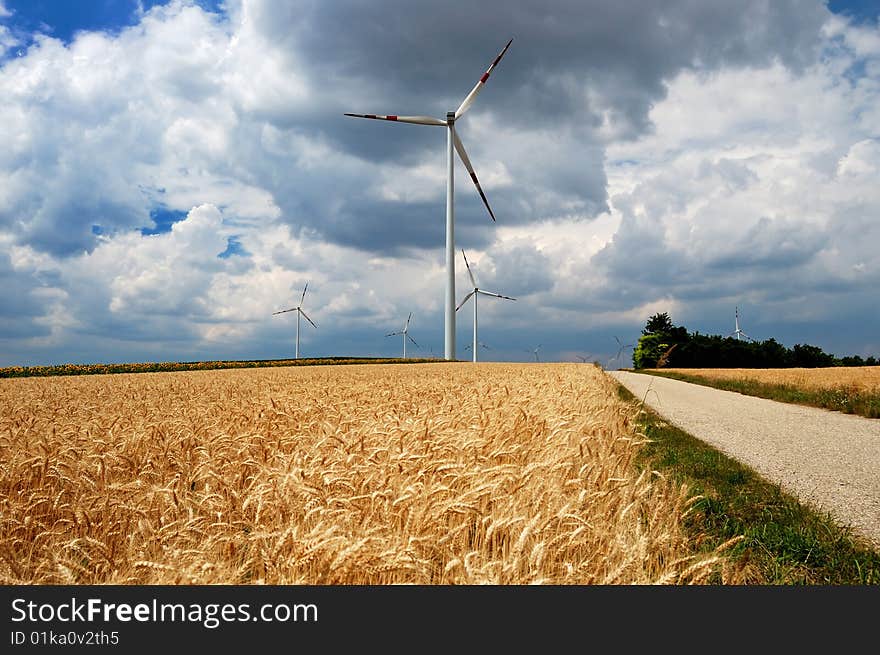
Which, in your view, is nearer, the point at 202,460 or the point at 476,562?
the point at 476,562

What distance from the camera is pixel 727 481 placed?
10.5 m

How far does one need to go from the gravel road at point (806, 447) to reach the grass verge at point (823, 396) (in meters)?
0.79

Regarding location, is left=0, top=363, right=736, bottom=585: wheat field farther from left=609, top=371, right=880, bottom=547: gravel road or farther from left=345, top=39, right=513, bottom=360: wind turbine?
left=345, top=39, right=513, bottom=360: wind turbine

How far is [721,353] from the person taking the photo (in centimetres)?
10862

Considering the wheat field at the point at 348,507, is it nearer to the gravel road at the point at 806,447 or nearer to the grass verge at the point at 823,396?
the gravel road at the point at 806,447

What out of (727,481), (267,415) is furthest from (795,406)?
(267,415)

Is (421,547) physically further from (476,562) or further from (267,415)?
(267,415)

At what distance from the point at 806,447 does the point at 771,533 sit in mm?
8604

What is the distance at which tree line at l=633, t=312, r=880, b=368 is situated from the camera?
10838 cm

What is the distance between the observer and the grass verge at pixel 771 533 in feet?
19.6

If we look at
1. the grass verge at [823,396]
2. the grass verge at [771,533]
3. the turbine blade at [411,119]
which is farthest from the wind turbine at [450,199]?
the grass verge at [771,533]

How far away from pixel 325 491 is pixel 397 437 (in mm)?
1967

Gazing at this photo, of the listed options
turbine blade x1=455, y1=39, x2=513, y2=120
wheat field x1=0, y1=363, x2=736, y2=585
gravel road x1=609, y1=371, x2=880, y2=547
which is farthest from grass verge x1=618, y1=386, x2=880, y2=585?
turbine blade x1=455, y1=39, x2=513, y2=120

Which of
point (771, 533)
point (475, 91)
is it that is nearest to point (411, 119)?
point (475, 91)
